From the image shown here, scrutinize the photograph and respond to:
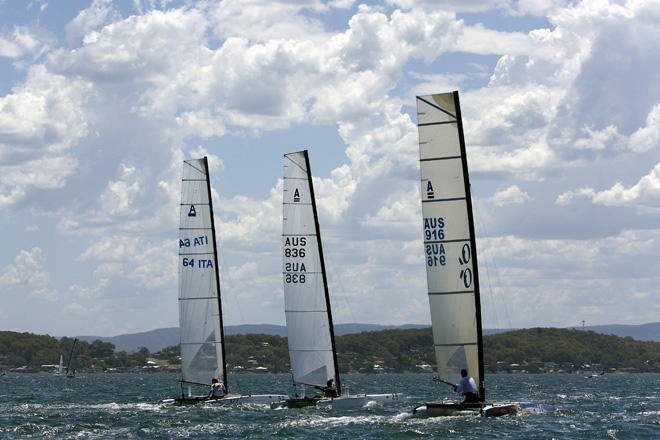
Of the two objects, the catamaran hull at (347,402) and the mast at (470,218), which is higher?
the mast at (470,218)

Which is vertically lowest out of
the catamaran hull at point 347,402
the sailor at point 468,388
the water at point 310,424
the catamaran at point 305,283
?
the water at point 310,424

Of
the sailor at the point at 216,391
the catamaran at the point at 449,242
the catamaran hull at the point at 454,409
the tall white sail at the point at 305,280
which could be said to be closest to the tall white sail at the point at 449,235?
the catamaran at the point at 449,242

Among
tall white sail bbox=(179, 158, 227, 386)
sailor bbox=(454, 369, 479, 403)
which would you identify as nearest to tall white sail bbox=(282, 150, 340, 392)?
tall white sail bbox=(179, 158, 227, 386)

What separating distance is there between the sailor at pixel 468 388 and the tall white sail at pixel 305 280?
1249 centimetres

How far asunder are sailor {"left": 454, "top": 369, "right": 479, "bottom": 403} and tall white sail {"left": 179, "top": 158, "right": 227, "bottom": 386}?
19885 mm

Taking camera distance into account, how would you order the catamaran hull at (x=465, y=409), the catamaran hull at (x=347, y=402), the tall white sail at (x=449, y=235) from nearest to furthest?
the catamaran hull at (x=465, y=409) < the tall white sail at (x=449, y=235) < the catamaran hull at (x=347, y=402)

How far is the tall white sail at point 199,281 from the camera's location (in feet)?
197

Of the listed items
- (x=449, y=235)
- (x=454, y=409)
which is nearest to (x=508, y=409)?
(x=454, y=409)

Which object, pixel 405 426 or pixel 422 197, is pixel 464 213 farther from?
pixel 405 426

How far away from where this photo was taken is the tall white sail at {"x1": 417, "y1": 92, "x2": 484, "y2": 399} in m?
43.3

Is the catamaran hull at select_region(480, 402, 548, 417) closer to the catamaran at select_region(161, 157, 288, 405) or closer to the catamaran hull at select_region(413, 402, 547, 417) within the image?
the catamaran hull at select_region(413, 402, 547, 417)

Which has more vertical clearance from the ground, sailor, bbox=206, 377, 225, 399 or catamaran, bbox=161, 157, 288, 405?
catamaran, bbox=161, 157, 288, 405

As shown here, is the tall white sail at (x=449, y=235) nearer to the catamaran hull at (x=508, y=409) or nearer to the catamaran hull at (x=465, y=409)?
the catamaran hull at (x=465, y=409)

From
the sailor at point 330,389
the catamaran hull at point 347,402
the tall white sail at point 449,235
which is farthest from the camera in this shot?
the sailor at point 330,389
